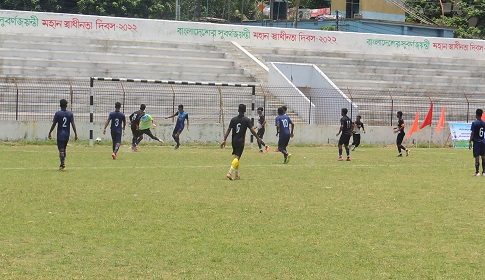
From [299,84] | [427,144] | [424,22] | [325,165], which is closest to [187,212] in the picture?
[325,165]

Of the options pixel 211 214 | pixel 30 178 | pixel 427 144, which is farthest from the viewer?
pixel 427 144

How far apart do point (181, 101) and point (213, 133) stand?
2528 millimetres

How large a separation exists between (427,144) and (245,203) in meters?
25.0

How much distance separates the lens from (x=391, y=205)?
15156mm

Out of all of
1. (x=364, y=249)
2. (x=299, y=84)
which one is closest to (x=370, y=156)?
(x=299, y=84)

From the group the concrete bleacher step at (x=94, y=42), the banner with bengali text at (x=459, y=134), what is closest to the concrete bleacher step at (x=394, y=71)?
the concrete bleacher step at (x=94, y=42)

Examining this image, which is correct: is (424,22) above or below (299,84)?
above

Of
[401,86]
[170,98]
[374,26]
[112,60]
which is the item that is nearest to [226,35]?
[112,60]

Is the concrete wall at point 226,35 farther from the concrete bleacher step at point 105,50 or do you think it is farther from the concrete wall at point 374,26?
the concrete wall at point 374,26

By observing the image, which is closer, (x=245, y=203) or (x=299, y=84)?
(x=245, y=203)

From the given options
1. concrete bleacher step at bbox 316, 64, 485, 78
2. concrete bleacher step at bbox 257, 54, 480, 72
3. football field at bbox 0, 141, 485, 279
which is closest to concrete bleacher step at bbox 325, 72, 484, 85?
concrete bleacher step at bbox 316, 64, 485, 78

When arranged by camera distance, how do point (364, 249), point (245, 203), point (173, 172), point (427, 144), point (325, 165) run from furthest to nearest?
point (427, 144)
point (325, 165)
point (173, 172)
point (245, 203)
point (364, 249)

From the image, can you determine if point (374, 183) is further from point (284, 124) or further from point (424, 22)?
point (424, 22)

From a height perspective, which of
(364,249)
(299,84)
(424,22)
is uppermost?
(424,22)
